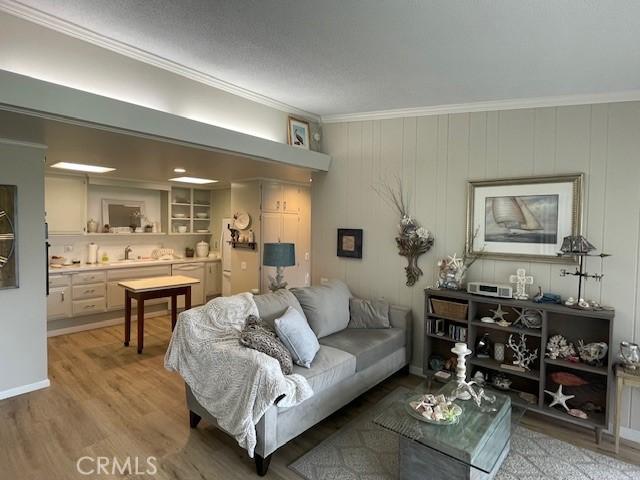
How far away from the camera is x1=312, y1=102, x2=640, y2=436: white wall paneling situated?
114 inches

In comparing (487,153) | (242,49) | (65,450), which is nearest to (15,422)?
(65,450)

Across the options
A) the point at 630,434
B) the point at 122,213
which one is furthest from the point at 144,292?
the point at 630,434

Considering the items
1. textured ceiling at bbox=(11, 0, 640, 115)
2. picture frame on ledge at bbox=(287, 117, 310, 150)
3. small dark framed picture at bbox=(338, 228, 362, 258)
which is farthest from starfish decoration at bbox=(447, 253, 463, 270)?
picture frame on ledge at bbox=(287, 117, 310, 150)

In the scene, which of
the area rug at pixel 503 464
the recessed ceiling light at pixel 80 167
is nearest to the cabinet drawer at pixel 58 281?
the recessed ceiling light at pixel 80 167

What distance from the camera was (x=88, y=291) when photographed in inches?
207

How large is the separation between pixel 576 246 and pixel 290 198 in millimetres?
4178

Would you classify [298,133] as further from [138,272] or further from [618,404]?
[618,404]

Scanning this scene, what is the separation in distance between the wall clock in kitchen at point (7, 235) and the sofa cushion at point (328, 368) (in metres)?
2.64

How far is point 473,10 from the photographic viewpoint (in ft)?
6.60

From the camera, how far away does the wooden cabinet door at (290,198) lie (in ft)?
19.9

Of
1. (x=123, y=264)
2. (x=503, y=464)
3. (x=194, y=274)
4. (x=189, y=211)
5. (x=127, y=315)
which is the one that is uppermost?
(x=189, y=211)

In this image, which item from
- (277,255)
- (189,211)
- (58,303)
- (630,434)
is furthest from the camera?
(189,211)

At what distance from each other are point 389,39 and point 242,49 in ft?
3.39

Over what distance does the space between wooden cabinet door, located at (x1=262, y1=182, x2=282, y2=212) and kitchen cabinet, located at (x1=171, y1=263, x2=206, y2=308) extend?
1.81 metres
